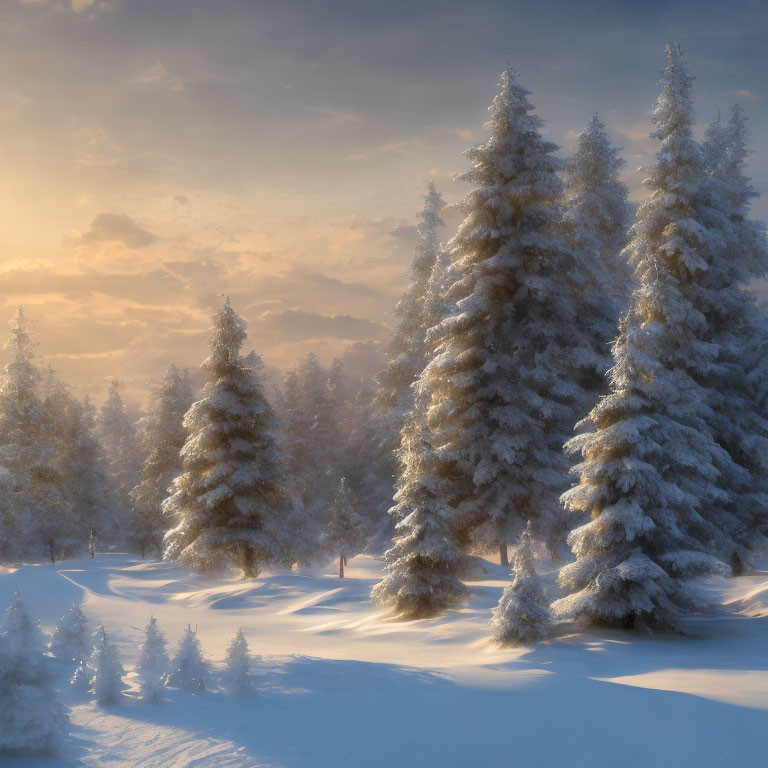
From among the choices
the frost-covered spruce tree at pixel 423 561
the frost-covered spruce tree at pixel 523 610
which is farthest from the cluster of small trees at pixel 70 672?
the frost-covered spruce tree at pixel 423 561

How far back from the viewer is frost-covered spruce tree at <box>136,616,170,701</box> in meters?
7.46

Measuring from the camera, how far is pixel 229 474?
2539cm

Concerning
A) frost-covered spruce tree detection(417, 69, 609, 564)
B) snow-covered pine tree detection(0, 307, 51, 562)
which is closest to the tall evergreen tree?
snow-covered pine tree detection(0, 307, 51, 562)

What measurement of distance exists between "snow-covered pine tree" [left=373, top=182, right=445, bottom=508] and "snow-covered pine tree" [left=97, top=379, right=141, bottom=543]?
2278cm

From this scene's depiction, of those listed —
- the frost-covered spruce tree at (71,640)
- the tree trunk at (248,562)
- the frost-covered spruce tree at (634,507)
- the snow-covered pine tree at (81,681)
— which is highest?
the frost-covered spruce tree at (634,507)

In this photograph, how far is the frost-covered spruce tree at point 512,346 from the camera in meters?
20.3

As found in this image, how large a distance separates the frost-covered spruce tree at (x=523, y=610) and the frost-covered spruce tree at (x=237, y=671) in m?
4.67

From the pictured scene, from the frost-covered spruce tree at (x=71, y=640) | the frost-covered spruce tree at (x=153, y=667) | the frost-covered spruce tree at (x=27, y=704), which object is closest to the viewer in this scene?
the frost-covered spruce tree at (x=27, y=704)

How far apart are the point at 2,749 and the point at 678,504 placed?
11600 millimetres

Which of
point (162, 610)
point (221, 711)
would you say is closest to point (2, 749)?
point (221, 711)

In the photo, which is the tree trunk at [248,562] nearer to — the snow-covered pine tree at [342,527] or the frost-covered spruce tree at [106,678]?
the snow-covered pine tree at [342,527]

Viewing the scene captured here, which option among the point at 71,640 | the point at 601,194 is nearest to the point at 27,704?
the point at 71,640

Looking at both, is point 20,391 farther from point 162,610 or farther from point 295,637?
point 295,637

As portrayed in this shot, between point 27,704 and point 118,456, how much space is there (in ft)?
192
